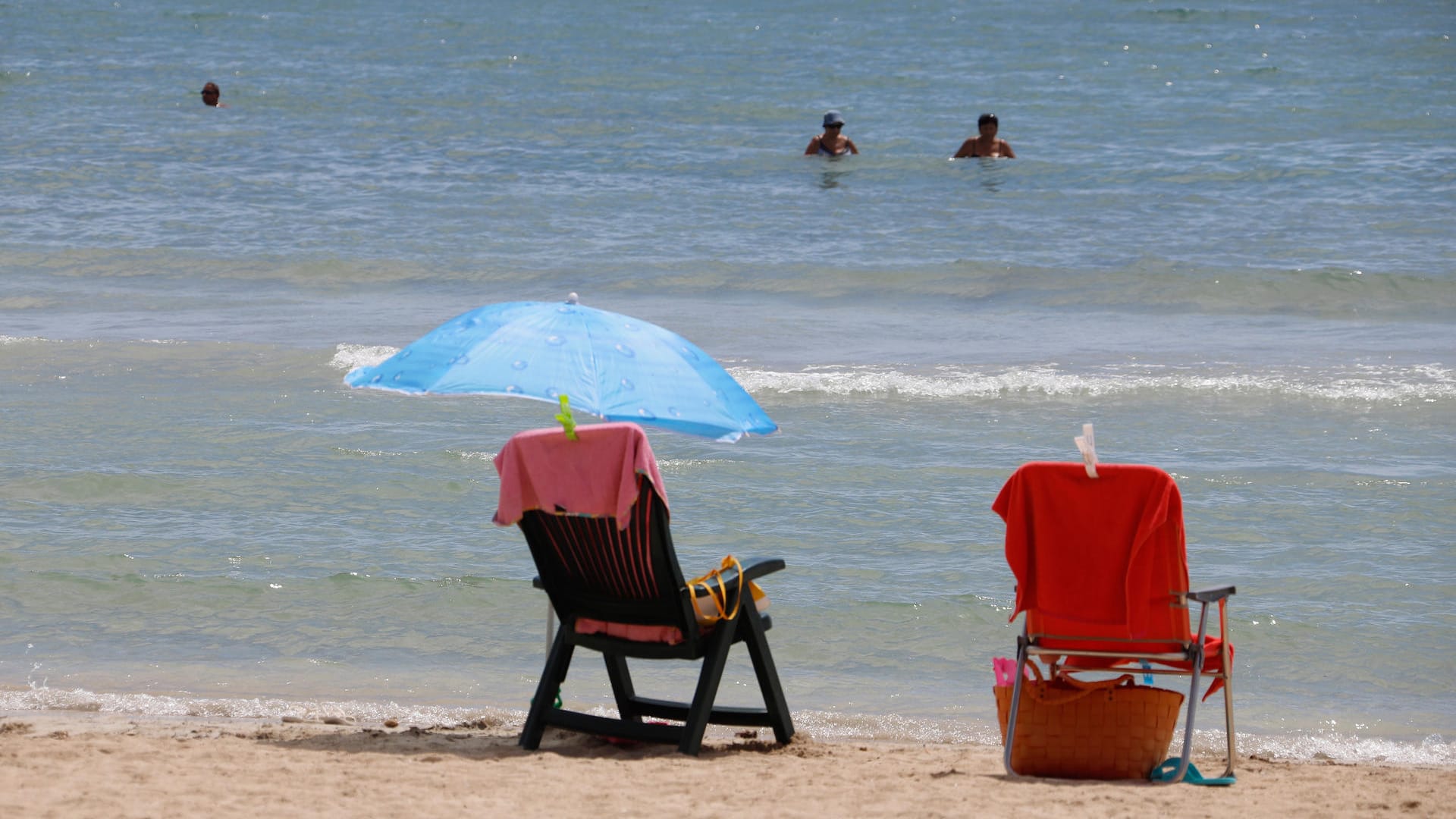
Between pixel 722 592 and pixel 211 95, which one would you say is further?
pixel 211 95

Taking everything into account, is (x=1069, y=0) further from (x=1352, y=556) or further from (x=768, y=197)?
(x=1352, y=556)

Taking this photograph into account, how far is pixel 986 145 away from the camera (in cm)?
1986

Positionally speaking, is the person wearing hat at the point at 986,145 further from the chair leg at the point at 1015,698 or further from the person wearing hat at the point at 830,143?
the chair leg at the point at 1015,698

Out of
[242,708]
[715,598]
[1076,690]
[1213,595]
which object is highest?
[1213,595]

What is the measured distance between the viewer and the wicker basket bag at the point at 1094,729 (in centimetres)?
439

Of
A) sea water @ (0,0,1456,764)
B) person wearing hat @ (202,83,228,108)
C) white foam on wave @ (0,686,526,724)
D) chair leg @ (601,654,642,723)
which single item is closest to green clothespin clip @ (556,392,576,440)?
chair leg @ (601,654,642,723)

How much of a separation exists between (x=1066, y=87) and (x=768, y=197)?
9083 millimetres

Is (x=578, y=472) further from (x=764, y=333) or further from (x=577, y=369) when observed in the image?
(x=764, y=333)

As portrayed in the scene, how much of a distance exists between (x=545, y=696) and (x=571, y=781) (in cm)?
47

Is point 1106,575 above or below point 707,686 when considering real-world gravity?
above

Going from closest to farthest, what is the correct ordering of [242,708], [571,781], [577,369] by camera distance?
1. [571,781]
2. [577,369]
3. [242,708]

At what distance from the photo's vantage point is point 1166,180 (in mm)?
18859

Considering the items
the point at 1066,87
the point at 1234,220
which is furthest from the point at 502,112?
the point at 1234,220

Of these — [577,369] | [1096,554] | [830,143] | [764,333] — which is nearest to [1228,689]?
[1096,554]
